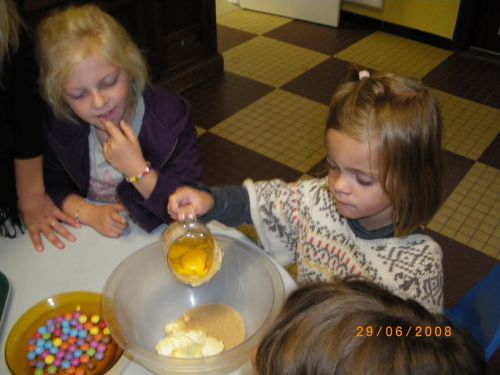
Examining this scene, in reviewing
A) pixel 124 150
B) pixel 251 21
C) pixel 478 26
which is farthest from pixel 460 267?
pixel 251 21

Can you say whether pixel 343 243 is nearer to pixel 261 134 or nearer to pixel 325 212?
pixel 325 212

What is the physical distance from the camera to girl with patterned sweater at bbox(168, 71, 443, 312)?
711mm

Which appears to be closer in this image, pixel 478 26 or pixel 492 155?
pixel 492 155

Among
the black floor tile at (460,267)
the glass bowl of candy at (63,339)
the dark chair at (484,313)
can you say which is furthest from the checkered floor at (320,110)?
the glass bowl of candy at (63,339)

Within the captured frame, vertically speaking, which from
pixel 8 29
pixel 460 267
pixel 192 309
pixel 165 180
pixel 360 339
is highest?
pixel 8 29

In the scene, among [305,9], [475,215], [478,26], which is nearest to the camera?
[475,215]

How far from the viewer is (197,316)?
2.53ft

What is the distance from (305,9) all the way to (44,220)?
2.78 metres

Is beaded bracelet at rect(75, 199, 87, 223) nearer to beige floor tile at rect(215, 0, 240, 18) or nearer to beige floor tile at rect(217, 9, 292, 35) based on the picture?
beige floor tile at rect(217, 9, 292, 35)

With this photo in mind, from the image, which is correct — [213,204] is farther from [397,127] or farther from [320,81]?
[320,81]

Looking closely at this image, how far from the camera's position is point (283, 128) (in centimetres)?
229

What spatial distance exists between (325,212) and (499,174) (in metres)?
1.44

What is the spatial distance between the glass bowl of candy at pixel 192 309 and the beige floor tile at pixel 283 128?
128cm

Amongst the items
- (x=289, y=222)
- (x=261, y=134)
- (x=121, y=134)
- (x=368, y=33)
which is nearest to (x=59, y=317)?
(x=121, y=134)
